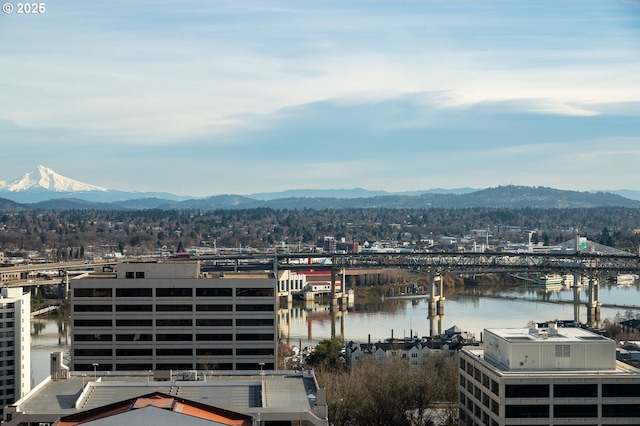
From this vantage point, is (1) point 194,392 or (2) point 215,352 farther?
(2) point 215,352

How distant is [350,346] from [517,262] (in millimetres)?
32763

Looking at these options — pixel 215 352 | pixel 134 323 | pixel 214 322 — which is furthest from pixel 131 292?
pixel 215 352

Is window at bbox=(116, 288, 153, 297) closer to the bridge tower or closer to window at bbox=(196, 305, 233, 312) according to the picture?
window at bbox=(196, 305, 233, 312)

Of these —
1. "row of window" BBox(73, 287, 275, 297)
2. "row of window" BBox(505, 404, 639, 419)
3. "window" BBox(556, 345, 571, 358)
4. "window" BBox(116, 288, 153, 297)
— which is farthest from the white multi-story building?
"window" BBox(556, 345, 571, 358)

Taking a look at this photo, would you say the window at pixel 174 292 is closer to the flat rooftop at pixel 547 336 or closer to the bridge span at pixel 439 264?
the flat rooftop at pixel 547 336

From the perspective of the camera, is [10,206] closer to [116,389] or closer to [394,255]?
[394,255]

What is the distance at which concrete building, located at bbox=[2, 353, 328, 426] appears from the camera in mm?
12445

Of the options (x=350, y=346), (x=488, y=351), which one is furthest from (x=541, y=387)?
(x=350, y=346)

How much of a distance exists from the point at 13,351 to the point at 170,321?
3342 millimetres

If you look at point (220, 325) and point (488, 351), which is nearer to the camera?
point (488, 351)

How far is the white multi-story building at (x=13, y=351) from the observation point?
21.6 metres

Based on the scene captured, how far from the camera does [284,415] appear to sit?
14422 millimetres

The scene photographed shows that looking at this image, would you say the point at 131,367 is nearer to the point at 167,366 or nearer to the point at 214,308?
the point at 167,366

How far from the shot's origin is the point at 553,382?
15898 millimetres
